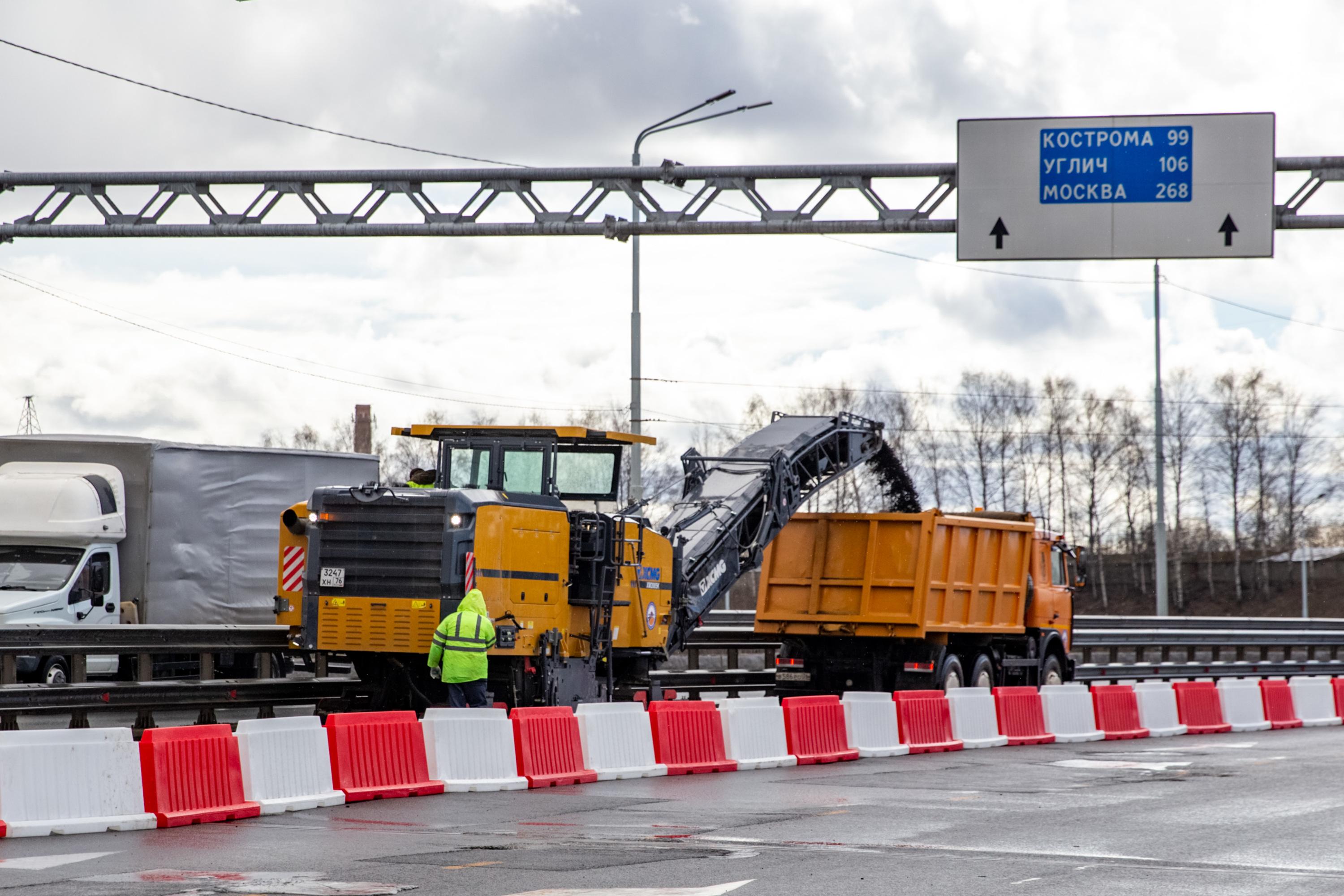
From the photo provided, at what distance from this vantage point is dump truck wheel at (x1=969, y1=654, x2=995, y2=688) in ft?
75.8

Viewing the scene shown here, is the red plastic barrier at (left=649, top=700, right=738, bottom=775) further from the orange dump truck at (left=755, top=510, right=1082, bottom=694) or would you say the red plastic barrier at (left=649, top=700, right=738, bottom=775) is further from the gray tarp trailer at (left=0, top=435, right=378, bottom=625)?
the gray tarp trailer at (left=0, top=435, right=378, bottom=625)

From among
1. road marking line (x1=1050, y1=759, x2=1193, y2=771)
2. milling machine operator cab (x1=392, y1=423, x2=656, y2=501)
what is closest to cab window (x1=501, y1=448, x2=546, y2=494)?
milling machine operator cab (x1=392, y1=423, x2=656, y2=501)

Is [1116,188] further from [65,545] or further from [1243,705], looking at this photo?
[65,545]

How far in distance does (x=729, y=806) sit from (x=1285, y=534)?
265 feet

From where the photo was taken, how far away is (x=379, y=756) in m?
13.6

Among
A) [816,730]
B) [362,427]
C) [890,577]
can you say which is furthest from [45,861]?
[362,427]

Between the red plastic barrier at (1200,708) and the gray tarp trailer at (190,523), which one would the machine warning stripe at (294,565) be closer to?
the gray tarp trailer at (190,523)

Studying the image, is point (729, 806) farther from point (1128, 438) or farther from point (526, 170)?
point (1128, 438)

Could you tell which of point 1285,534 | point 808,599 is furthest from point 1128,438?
point 808,599

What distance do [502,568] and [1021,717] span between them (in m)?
7.40

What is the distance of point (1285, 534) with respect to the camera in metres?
87.8

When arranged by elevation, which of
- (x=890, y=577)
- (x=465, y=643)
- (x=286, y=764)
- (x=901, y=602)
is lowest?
(x=286, y=764)

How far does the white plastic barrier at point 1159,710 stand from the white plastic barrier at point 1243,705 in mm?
1157

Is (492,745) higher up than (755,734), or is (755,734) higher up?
(492,745)
